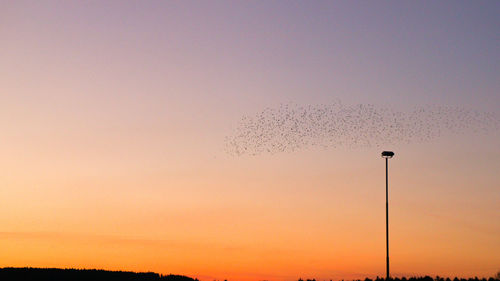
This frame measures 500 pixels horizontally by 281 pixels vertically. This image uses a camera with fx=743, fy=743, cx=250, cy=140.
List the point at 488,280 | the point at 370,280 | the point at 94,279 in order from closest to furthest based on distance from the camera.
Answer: the point at 488,280
the point at 370,280
the point at 94,279

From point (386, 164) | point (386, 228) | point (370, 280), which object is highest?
point (386, 164)

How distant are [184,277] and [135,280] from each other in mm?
5786

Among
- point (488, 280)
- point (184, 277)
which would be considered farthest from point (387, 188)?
point (184, 277)

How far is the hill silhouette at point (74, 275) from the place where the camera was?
262ft

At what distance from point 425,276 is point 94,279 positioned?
1517 inches

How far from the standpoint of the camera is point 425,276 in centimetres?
5859

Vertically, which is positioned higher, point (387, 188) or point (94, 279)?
point (387, 188)

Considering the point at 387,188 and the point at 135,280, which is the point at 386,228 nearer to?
the point at 387,188

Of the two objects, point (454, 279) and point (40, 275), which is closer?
point (454, 279)

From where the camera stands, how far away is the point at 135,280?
8294 cm

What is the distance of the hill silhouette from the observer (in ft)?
262

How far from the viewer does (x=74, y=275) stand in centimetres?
8094

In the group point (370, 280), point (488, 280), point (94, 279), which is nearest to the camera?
point (488, 280)

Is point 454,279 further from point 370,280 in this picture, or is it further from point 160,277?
point 160,277
